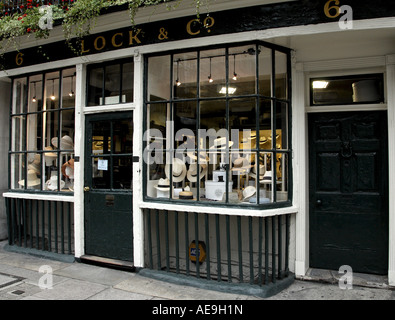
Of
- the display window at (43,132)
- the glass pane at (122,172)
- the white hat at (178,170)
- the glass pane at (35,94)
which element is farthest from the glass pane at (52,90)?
the white hat at (178,170)

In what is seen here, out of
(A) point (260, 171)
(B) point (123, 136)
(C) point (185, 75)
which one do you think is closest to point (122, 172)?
(B) point (123, 136)

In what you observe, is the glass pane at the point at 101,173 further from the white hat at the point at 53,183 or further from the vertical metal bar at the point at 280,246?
the vertical metal bar at the point at 280,246

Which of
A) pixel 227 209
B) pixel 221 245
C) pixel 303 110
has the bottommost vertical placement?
pixel 221 245

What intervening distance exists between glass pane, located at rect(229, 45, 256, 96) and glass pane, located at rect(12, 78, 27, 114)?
447cm

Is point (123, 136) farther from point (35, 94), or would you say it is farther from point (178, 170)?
point (35, 94)

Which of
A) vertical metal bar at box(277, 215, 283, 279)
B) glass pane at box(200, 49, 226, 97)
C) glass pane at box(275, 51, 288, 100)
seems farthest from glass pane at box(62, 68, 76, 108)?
vertical metal bar at box(277, 215, 283, 279)

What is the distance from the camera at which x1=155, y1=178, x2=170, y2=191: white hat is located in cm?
513

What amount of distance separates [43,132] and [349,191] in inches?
222

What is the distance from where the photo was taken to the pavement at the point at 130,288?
426 cm

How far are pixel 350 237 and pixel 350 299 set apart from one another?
1056 mm

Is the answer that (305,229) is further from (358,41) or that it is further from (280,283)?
(358,41)

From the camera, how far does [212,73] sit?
191 inches

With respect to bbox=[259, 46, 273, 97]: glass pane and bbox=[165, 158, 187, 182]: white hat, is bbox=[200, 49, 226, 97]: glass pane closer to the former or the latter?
bbox=[259, 46, 273, 97]: glass pane

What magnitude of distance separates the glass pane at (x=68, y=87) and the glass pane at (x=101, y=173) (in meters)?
1.27
